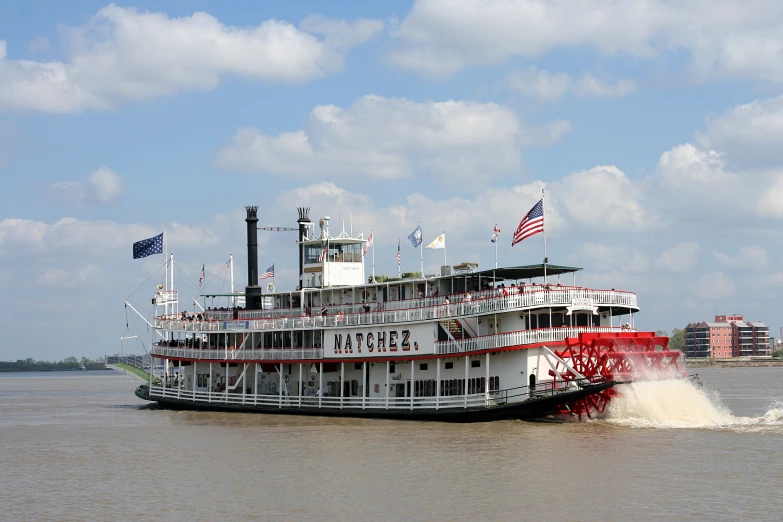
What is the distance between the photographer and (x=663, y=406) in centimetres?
3409

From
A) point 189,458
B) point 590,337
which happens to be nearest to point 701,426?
point 590,337

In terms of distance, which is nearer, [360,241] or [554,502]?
[554,502]

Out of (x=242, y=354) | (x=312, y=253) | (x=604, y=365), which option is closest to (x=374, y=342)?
(x=242, y=354)

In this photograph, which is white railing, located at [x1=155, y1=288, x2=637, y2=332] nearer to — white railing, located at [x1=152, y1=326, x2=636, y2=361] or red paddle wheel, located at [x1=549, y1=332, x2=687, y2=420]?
white railing, located at [x1=152, y1=326, x2=636, y2=361]

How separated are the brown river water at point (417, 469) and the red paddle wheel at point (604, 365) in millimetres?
685

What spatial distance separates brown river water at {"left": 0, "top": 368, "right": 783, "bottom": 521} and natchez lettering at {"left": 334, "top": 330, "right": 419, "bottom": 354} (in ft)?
10.5

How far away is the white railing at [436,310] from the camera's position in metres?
34.4

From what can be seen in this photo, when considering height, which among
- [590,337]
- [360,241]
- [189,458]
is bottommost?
[189,458]

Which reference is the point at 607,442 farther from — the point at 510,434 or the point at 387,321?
the point at 387,321

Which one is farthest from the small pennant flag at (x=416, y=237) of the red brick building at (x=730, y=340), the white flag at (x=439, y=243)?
the red brick building at (x=730, y=340)

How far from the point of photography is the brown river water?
69.2 feet

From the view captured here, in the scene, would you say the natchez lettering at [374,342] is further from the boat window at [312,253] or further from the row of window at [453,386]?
the boat window at [312,253]

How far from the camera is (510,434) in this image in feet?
104

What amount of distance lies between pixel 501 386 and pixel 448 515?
15.5 meters
